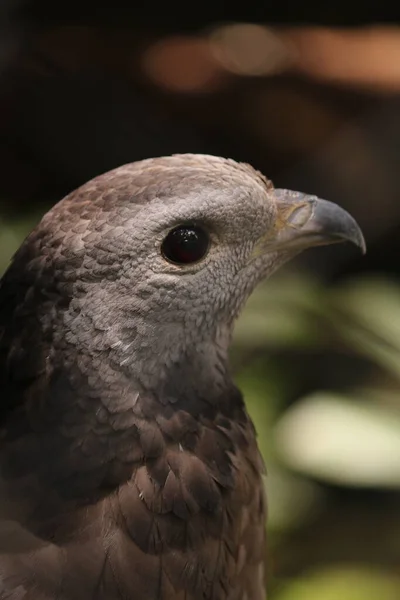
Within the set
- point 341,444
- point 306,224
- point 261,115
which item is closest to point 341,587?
point 341,444

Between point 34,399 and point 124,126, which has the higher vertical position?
point 124,126

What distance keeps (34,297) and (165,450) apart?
317 millimetres

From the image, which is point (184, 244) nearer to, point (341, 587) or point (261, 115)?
point (341, 587)

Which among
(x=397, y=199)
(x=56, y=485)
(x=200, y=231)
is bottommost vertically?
(x=56, y=485)

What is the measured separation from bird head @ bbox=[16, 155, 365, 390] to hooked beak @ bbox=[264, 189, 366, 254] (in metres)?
0.04

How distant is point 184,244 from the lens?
159 cm

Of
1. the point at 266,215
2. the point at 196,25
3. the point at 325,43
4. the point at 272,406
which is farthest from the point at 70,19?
the point at 266,215

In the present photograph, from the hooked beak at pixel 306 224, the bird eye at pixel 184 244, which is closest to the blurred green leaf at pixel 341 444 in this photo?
the hooked beak at pixel 306 224

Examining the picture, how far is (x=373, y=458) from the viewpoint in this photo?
2.59 meters

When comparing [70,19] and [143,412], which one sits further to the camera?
[70,19]

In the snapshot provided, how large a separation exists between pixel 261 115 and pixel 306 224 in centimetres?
181

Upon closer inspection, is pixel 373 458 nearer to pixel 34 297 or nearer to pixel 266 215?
pixel 266 215

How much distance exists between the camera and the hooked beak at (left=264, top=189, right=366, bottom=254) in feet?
5.81

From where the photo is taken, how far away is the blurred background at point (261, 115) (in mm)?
3055
